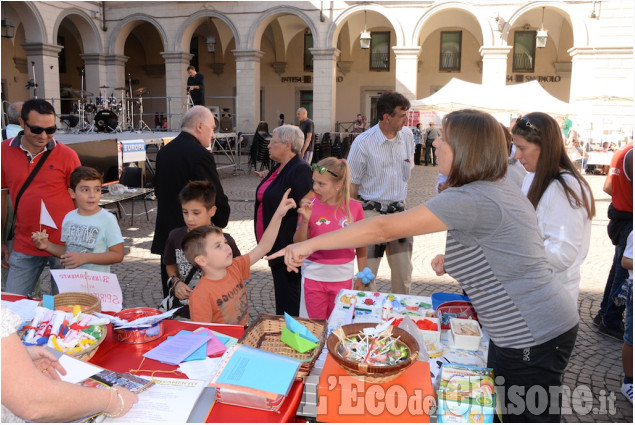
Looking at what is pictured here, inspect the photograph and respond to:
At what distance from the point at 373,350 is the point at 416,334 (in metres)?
0.39

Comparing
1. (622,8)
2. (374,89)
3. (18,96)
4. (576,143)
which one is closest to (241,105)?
(374,89)

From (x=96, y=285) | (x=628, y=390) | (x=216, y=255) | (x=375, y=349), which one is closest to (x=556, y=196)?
(x=375, y=349)

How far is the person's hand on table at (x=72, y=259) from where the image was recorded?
3.29 metres

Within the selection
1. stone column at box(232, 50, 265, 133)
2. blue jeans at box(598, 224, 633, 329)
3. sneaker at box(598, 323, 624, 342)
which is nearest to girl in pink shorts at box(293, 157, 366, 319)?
blue jeans at box(598, 224, 633, 329)

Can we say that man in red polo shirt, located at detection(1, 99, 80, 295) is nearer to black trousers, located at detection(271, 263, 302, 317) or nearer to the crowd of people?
the crowd of people

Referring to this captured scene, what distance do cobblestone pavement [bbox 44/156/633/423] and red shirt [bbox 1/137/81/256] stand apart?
1643 mm

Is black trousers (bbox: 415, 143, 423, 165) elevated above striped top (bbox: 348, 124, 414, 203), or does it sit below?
below

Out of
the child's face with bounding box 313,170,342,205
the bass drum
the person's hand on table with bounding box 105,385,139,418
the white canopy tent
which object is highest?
the white canopy tent

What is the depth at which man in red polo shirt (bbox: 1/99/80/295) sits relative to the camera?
3709 millimetres

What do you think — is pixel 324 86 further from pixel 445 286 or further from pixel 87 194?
pixel 87 194

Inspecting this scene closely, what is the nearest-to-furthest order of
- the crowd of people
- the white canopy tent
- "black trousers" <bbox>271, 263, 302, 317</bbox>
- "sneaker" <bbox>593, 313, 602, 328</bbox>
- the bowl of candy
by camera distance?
the bowl of candy < the crowd of people < "black trousers" <bbox>271, 263, 302, 317</bbox> < "sneaker" <bbox>593, 313, 602, 328</bbox> < the white canopy tent

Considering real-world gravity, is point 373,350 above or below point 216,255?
below

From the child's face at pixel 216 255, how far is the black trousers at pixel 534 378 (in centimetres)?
148

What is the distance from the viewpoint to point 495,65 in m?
18.2
